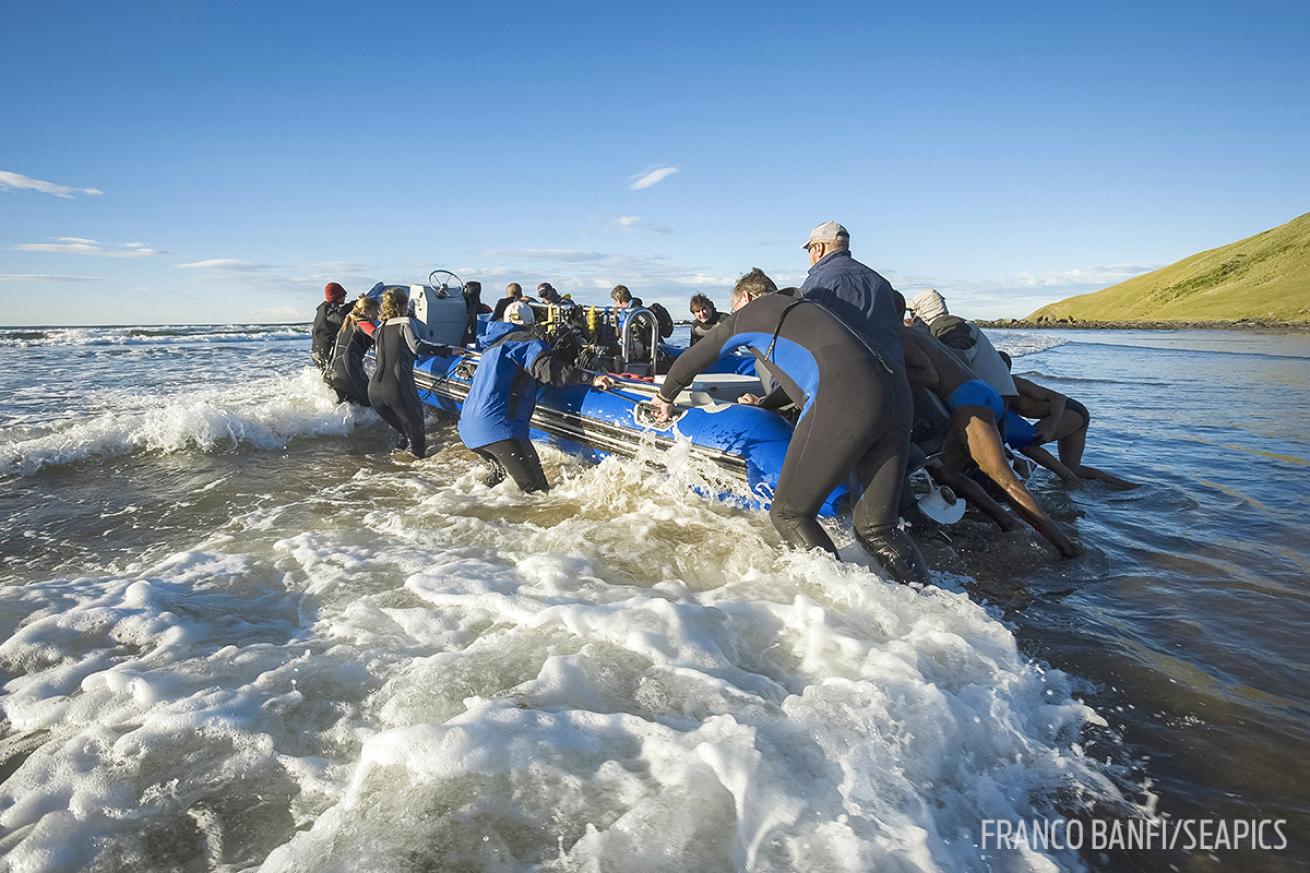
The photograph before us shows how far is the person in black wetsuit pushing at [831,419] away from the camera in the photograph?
10.4 feet

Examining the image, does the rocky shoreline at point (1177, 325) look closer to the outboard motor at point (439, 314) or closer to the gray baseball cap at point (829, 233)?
the outboard motor at point (439, 314)

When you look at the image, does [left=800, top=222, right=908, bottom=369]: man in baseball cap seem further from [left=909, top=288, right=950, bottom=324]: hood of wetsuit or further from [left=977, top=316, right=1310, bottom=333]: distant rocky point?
[left=977, top=316, right=1310, bottom=333]: distant rocky point

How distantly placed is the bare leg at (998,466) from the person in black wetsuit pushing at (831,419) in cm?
127

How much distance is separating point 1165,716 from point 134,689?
3.84 metres

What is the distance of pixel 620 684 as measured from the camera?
267 centimetres

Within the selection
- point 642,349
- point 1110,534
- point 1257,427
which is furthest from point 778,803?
point 1257,427

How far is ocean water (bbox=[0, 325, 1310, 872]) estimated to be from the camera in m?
1.98

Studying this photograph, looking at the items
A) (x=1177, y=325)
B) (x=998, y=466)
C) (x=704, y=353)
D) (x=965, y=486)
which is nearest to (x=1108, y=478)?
(x=965, y=486)

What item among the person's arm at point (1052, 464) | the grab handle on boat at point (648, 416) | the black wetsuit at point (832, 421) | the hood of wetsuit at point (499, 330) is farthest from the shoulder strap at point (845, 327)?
the person's arm at point (1052, 464)

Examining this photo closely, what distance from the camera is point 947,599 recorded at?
3250 mm

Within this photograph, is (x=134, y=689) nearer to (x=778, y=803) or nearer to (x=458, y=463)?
(x=778, y=803)

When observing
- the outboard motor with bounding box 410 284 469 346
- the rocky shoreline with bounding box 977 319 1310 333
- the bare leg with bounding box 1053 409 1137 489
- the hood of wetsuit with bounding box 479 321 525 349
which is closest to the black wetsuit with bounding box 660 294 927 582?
the hood of wetsuit with bounding box 479 321 525 349

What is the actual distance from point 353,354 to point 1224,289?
208 ft

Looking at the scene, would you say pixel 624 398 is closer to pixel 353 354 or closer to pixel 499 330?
pixel 499 330
